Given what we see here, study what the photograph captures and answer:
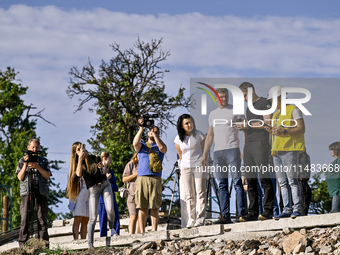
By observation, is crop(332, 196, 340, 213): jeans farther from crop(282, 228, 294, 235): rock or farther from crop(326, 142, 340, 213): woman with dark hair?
crop(282, 228, 294, 235): rock

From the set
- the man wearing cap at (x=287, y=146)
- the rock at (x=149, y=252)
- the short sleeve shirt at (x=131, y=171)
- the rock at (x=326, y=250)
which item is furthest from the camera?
the short sleeve shirt at (x=131, y=171)

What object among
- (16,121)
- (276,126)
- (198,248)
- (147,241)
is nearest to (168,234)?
(147,241)

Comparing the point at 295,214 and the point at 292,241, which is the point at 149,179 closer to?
the point at 295,214

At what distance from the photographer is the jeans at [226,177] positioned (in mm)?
7520

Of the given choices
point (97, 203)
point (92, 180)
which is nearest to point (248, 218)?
point (97, 203)

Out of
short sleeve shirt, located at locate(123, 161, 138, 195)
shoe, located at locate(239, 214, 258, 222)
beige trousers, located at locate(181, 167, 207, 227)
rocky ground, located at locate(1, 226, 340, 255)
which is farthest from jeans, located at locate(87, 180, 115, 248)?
shoe, located at locate(239, 214, 258, 222)

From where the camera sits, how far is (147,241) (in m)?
7.63

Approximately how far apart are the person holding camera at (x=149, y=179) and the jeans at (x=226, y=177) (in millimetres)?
1141

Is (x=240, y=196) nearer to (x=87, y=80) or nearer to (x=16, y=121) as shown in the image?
(x=87, y=80)

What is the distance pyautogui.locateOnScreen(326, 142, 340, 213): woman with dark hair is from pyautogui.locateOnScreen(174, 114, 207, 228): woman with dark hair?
6.30ft

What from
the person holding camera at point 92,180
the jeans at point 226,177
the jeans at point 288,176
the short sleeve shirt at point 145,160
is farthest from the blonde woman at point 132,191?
the jeans at point 288,176

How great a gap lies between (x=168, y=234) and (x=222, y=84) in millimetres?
2595

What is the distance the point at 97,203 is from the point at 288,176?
3138 mm

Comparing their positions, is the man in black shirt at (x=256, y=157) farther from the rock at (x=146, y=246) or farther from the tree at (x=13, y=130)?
the tree at (x=13, y=130)
